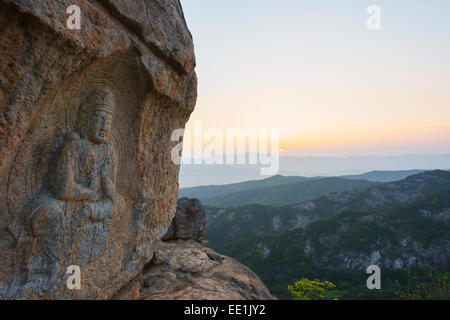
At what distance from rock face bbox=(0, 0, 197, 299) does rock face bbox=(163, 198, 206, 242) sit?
341cm

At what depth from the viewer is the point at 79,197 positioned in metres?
3.45

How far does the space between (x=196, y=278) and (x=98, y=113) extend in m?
3.65

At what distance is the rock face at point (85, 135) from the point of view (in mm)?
2650

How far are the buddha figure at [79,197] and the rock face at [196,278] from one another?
5.47ft

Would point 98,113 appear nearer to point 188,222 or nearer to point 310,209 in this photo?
point 188,222

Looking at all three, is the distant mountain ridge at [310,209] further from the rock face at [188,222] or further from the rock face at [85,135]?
the rock face at [85,135]

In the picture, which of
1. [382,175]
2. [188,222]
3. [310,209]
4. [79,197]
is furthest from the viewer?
[382,175]

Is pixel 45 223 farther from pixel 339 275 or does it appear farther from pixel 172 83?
pixel 339 275

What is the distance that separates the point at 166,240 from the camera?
26.0 ft

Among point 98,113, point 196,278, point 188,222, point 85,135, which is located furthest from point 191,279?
point 98,113

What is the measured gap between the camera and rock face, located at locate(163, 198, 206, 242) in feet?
26.8

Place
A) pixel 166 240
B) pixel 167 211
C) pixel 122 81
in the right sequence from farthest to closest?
pixel 166 240 < pixel 167 211 < pixel 122 81

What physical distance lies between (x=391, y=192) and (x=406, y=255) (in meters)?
15.9
